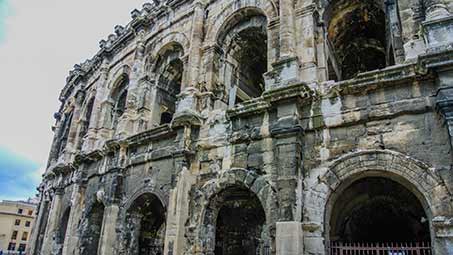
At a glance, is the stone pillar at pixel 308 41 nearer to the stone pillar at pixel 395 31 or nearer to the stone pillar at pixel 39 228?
the stone pillar at pixel 395 31

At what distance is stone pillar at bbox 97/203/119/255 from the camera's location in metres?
8.88

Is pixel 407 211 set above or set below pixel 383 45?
below

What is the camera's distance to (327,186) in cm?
590

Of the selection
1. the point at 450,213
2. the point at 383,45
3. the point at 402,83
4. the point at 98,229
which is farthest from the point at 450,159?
→ the point at 98,229

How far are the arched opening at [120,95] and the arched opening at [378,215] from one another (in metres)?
8.69

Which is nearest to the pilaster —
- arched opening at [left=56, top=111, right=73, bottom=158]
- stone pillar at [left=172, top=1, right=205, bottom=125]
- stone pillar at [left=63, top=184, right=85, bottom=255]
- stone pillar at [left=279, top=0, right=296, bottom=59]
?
stone pillar at [left=63, top=184, right=85, bottom=255]

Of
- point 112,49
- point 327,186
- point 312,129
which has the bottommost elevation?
point 327,186

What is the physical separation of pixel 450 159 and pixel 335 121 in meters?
1.81

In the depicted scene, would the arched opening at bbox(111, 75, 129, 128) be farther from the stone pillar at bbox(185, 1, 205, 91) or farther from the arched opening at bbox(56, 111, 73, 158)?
the arched opening at bbox(56, 111, 73, 158)

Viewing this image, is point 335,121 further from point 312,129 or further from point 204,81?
point 204,81

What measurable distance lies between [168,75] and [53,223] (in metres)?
6.80

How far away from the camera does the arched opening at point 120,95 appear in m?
12.6

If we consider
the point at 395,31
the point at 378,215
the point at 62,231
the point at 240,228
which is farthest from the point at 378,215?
the point at 62,231

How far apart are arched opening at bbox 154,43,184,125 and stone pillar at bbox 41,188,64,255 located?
5.26 metres
